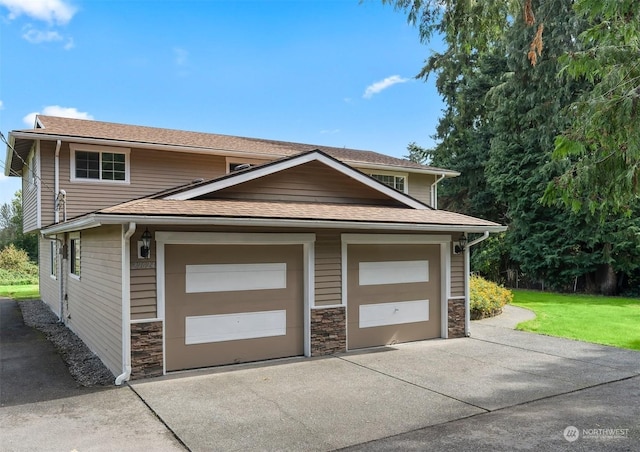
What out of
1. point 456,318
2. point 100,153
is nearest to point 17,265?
point 100,153

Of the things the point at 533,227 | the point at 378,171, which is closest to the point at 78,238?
the point at 378,171

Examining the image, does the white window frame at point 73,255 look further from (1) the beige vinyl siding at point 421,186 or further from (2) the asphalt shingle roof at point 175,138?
(1) the beige vinyl siding at point 421,186

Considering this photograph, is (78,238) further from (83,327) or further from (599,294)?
(599,294)

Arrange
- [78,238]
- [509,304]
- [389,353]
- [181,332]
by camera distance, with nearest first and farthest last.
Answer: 1. [181,332]
2. [389,353]
3. [78,238]
4. [509,304]

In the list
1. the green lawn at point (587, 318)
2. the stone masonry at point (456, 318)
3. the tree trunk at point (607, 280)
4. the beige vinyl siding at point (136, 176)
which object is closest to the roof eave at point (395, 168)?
the beige vinyl siding at point (136, 176)

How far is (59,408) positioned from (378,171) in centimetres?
1263

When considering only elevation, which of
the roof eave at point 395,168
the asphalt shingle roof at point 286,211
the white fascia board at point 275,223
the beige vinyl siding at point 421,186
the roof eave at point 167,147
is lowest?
→ the white fascia board at point 275,223

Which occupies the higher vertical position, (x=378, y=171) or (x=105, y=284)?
(x=378, y=171)

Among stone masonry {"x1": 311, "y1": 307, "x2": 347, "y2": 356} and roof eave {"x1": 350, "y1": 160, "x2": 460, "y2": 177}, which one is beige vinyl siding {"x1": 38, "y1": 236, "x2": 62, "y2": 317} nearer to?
stone masonry {"x1": 311, "y1": 307, "x2": 347, "y2": 356}

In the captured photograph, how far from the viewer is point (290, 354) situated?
828cm

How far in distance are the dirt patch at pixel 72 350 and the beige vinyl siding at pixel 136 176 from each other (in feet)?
9.26

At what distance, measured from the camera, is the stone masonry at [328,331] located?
27.3 ft

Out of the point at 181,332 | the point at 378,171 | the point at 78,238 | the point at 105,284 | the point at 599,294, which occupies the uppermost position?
the point at 378,171

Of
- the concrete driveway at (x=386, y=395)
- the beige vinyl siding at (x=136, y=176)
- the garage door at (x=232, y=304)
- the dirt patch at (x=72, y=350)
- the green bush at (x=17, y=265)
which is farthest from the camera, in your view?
the green bush at (x=17, y=265)
